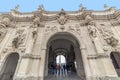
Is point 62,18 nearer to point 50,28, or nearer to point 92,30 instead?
point 50,28

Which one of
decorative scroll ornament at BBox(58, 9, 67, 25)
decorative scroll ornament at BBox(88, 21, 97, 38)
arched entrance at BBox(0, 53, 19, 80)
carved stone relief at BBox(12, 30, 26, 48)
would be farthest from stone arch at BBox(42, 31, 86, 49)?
arched entrance at BBox(0, 53, 19, 80)

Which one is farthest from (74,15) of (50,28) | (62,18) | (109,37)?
(109,37)

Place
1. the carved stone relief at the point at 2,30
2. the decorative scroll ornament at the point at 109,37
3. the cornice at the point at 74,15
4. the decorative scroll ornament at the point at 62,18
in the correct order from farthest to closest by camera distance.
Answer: the cornice at the point at 74,15 < the decorative scroll ornament at the point at 62,18 < the carved stone relief at the point at 2,30 < the decorative scroll ornament at the point at 109,37

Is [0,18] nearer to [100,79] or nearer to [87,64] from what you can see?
[87,64]

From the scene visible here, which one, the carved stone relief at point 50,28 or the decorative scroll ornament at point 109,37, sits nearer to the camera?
the decorative scroll ornament at point 109,37

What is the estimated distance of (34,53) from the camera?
1038 cm

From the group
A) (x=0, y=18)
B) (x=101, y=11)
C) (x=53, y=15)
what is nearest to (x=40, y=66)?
(x=53, y=15)

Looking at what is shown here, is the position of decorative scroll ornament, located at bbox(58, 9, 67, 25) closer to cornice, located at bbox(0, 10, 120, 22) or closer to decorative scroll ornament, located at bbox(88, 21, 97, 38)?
cornice, located at bbox(0, 10, 120, 22)

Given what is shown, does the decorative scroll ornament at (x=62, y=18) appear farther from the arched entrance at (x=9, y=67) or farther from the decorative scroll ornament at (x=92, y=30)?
the arched entrance at (x=9, y=67)

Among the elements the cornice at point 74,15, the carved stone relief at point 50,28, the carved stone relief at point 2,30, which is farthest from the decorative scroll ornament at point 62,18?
the carved stone relief at point 2,30

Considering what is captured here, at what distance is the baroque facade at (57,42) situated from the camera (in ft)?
30.0

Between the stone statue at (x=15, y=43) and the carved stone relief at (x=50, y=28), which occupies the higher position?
the carved stone relief at (x=50, y=28)

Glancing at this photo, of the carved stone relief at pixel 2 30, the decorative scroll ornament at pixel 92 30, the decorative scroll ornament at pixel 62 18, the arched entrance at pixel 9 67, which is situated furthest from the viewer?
the decorative scroll ornament at pixel 62 18

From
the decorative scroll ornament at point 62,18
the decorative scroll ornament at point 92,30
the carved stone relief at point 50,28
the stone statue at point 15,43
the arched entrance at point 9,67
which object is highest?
the decorative scroll ornament at point 62,18
